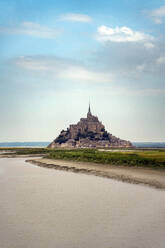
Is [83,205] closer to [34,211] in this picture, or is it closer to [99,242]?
[34,211]

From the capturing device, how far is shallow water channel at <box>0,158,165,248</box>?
531 inches

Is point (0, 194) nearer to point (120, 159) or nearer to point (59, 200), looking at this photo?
point (59, 200)

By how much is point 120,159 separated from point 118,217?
1272 inches

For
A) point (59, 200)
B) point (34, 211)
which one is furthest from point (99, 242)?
point (59, 200)

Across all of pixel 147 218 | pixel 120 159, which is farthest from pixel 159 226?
pixel 120 159

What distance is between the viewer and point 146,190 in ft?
86.8

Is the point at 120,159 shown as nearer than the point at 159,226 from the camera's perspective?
No

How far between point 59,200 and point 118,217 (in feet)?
21.7

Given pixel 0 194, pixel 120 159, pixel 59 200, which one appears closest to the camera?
pixel 59 200

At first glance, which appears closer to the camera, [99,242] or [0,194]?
[99,242]

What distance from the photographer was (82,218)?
17391 millimetres

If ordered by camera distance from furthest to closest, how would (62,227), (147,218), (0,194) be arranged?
(0,194) < (147,218) < (62,227)

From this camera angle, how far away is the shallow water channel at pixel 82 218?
13.5m

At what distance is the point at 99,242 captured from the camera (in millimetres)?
13344
